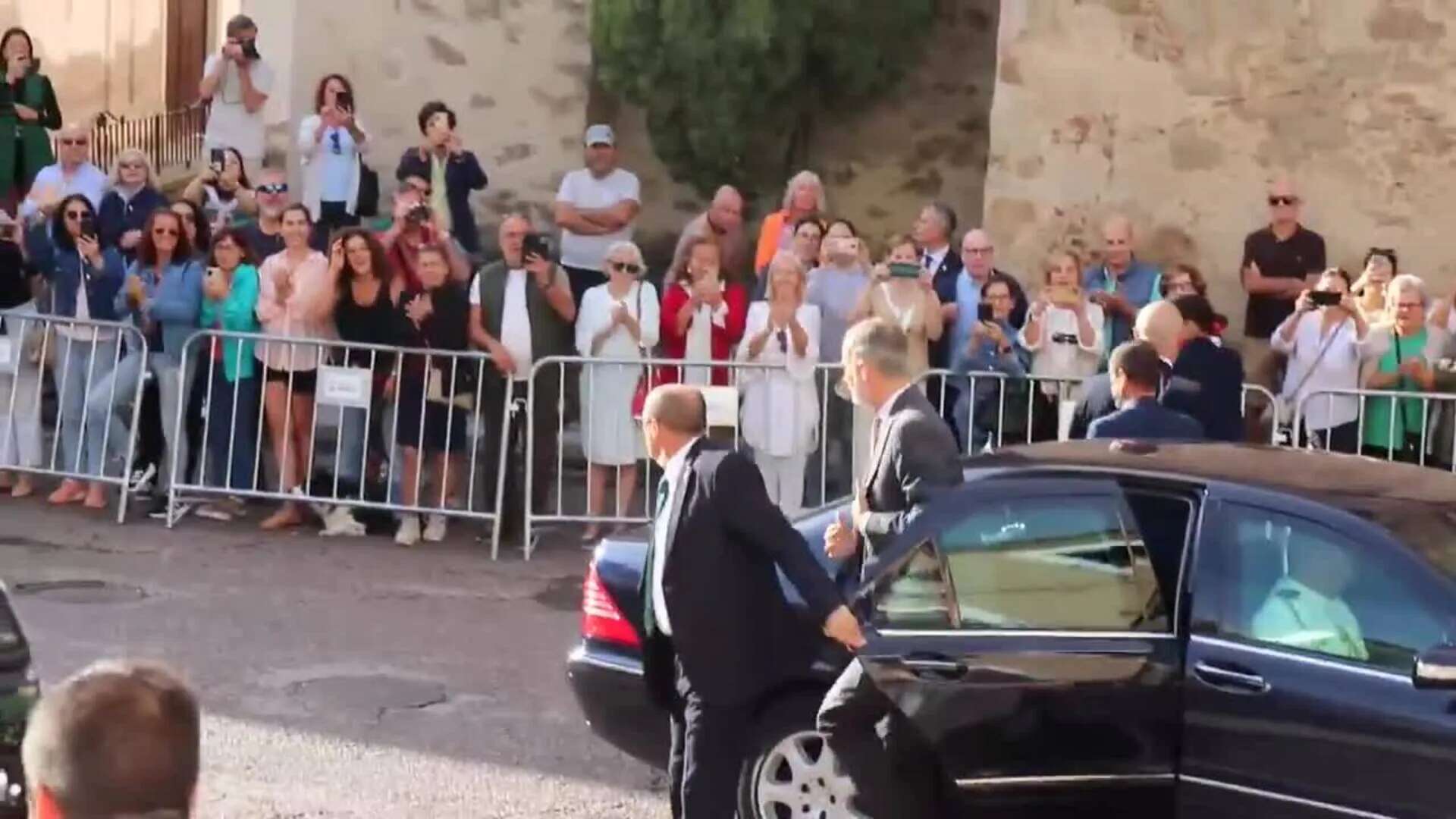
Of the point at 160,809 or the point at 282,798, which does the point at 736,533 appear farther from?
the point at 160,809

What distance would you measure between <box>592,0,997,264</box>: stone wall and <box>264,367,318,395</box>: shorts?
541 centimetres

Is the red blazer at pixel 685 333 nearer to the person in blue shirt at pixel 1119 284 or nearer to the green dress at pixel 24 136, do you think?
the person in blue shirt at pixel 1119 284

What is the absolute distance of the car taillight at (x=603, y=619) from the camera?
24.1 ft

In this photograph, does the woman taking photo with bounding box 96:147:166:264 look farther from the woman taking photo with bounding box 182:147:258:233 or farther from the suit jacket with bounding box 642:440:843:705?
the suit jacket with bounding box 642:440:843:705

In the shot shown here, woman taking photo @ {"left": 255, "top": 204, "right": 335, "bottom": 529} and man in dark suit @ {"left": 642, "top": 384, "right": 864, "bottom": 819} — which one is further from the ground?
woman taking photo @ {"left": 255, "top": 204, "right": 335, "bottom": 529}

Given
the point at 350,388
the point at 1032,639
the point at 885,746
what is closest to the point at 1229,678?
the point at 1032,639

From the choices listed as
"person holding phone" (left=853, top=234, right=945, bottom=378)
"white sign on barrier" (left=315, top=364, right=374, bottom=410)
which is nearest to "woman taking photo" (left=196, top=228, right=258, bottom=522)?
"white sign on barrier" (left=315, top=364, right=374, bottom=410)

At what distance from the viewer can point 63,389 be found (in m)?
12.4

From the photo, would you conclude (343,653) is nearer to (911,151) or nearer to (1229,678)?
(1229,678)

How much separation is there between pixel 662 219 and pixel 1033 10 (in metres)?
3.61

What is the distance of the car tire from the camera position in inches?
267

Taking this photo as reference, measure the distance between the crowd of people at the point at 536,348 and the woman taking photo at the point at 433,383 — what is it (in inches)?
0.5

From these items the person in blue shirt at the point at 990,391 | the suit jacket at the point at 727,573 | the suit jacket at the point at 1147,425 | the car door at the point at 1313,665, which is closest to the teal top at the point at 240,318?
the person in blue shirt at the point at 990,391

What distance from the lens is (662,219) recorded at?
17250 millimetres
